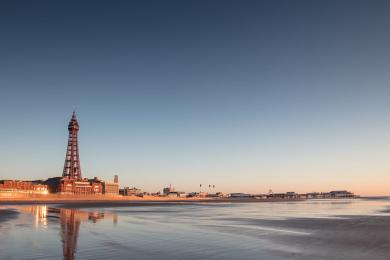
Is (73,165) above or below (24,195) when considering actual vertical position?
above

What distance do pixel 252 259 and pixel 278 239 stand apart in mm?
6911

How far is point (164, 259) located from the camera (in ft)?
48.8

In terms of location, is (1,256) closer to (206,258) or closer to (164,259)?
(164,259)

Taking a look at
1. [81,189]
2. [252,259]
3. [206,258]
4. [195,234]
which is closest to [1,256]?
[206,258]

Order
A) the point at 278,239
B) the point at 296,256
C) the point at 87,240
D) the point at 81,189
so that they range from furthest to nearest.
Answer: the point at 81,189, the point at 278,239, the point at 87,240, the point at 296,256

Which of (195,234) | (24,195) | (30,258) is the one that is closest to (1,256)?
(30,258)

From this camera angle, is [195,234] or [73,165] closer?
[195,234]

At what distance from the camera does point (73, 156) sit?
184m

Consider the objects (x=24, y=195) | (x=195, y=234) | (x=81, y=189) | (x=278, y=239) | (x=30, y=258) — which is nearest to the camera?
(x=30, y=258)

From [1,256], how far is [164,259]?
22.0 ft

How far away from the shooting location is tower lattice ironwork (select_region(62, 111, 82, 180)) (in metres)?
180

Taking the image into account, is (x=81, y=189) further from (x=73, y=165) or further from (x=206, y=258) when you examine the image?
(x=206, y=258)

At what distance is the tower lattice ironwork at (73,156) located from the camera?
180 m

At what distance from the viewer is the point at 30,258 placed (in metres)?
14.6
